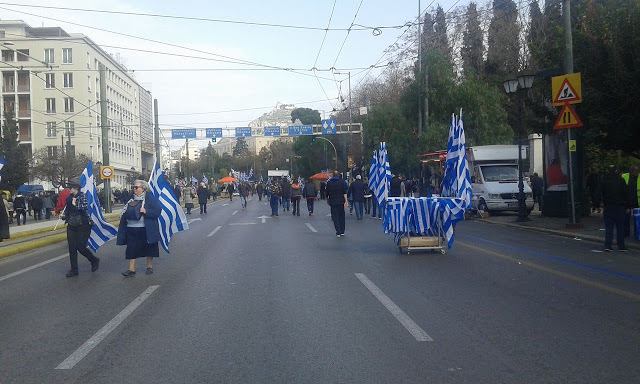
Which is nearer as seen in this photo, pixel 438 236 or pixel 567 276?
pixel 567 276

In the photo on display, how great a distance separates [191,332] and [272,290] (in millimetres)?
2460

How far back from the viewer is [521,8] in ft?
144

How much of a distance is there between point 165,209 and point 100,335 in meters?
5.17

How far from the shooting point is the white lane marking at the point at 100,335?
5.71 meters

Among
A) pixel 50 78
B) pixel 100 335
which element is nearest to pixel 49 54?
pixel 50 78

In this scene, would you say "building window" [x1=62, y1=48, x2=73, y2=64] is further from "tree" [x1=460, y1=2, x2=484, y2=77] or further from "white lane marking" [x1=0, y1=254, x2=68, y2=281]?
"white lane marking" [x1=0, y1=254, x2=68, y2=281]

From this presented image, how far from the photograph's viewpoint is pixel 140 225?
10.6m

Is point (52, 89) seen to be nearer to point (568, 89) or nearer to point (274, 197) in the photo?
point (274, 197)

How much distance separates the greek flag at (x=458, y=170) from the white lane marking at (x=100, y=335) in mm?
Answer: 6687

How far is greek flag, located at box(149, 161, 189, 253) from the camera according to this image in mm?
11508

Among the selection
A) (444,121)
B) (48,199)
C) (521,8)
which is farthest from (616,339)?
(521,8)

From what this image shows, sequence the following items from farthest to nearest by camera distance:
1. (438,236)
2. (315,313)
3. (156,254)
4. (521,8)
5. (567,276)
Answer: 1. (521,8)
2. (438,236)
3. (156,254)
4. (567,276)
5. (315,313)

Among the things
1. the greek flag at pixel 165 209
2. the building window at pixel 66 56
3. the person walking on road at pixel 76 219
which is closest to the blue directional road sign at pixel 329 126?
the building window at pixel 66 56

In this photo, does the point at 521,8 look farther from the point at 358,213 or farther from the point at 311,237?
the point at 311,237
